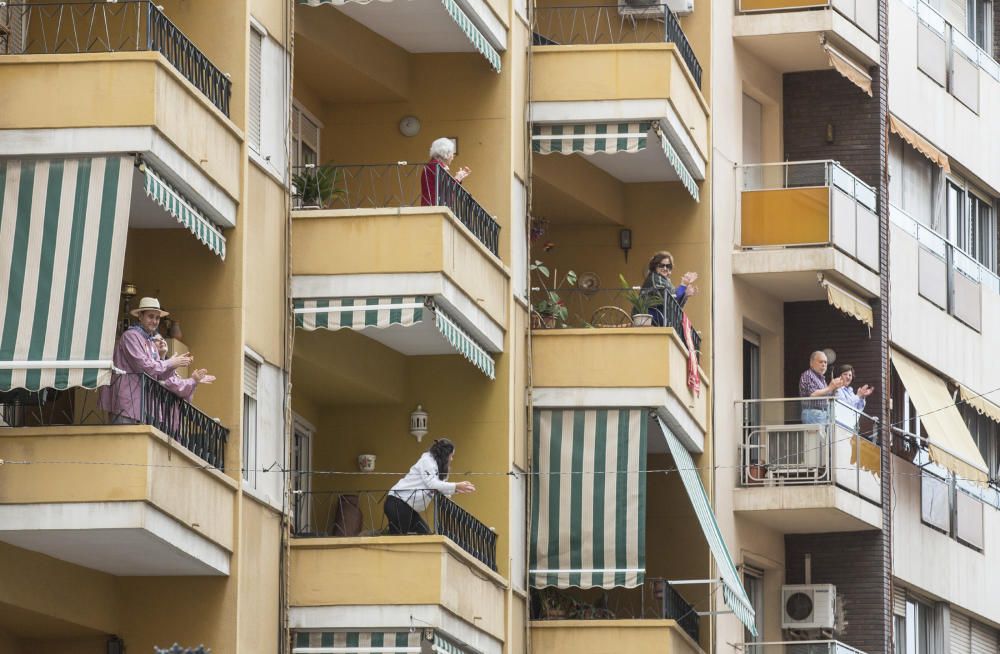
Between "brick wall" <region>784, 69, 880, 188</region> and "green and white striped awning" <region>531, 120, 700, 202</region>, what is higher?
"brick wall" <region>784, 69, 880, 188</region>

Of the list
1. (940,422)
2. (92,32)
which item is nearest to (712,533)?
(940,422)

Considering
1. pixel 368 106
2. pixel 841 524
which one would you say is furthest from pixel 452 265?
pixel 841 524

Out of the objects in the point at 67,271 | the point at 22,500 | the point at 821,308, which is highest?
the point at 821,308

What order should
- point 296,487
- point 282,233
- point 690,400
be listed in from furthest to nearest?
point 690,400 < point 296,487 < point 282,233

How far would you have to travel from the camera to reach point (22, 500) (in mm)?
21594

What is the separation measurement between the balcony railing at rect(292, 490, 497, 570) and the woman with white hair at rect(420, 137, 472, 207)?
9.45 feet

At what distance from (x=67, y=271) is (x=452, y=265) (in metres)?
5.95

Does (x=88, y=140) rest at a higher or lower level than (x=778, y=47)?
lower

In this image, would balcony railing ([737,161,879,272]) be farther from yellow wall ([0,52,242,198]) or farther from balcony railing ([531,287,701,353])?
yellow wall ([0,52,242,198])

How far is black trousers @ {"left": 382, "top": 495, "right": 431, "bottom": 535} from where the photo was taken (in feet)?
86.3

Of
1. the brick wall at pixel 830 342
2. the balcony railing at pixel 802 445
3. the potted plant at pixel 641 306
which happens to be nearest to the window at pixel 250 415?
the potted plant at pixel 641 306

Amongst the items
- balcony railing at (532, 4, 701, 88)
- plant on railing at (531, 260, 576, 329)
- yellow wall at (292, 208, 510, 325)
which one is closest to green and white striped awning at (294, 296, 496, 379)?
yellow wall at (292, 208, 510, 325)

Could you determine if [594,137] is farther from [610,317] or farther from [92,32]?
[92,32]

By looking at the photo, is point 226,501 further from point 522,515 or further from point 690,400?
point 690,400
